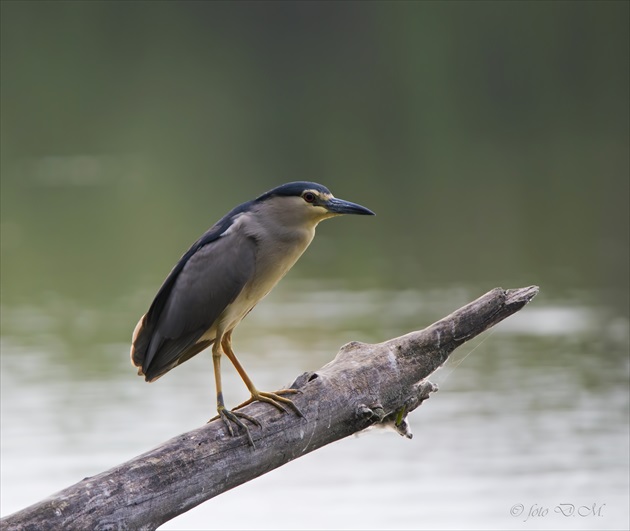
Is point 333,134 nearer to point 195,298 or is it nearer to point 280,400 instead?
point 195,298

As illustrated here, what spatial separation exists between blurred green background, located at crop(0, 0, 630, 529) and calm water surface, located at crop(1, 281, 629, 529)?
0.05 meters

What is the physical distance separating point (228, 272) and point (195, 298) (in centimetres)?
19

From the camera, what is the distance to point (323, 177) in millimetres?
24016

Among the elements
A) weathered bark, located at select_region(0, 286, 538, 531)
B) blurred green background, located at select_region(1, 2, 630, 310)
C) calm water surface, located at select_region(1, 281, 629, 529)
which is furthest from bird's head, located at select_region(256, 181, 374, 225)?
blurred green background, located at select_region(1, 2, 630, 310)

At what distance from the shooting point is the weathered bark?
461 centimetres

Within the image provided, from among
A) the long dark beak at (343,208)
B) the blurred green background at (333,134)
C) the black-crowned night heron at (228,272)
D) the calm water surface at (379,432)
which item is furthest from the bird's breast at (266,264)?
the blurred green background at (333,134)

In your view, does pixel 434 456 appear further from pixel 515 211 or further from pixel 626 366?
pixel 515 211

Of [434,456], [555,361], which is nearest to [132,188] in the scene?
[555,361]

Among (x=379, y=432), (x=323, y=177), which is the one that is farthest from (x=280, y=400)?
(x=323, y=177)

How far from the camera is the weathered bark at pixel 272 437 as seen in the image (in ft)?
15.1

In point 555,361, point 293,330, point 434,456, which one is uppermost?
point 293,330

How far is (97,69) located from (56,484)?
110 ft

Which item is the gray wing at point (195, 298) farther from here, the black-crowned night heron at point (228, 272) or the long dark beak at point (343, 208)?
the long dark beak at point (343, 208)

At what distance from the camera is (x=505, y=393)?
11969mm
